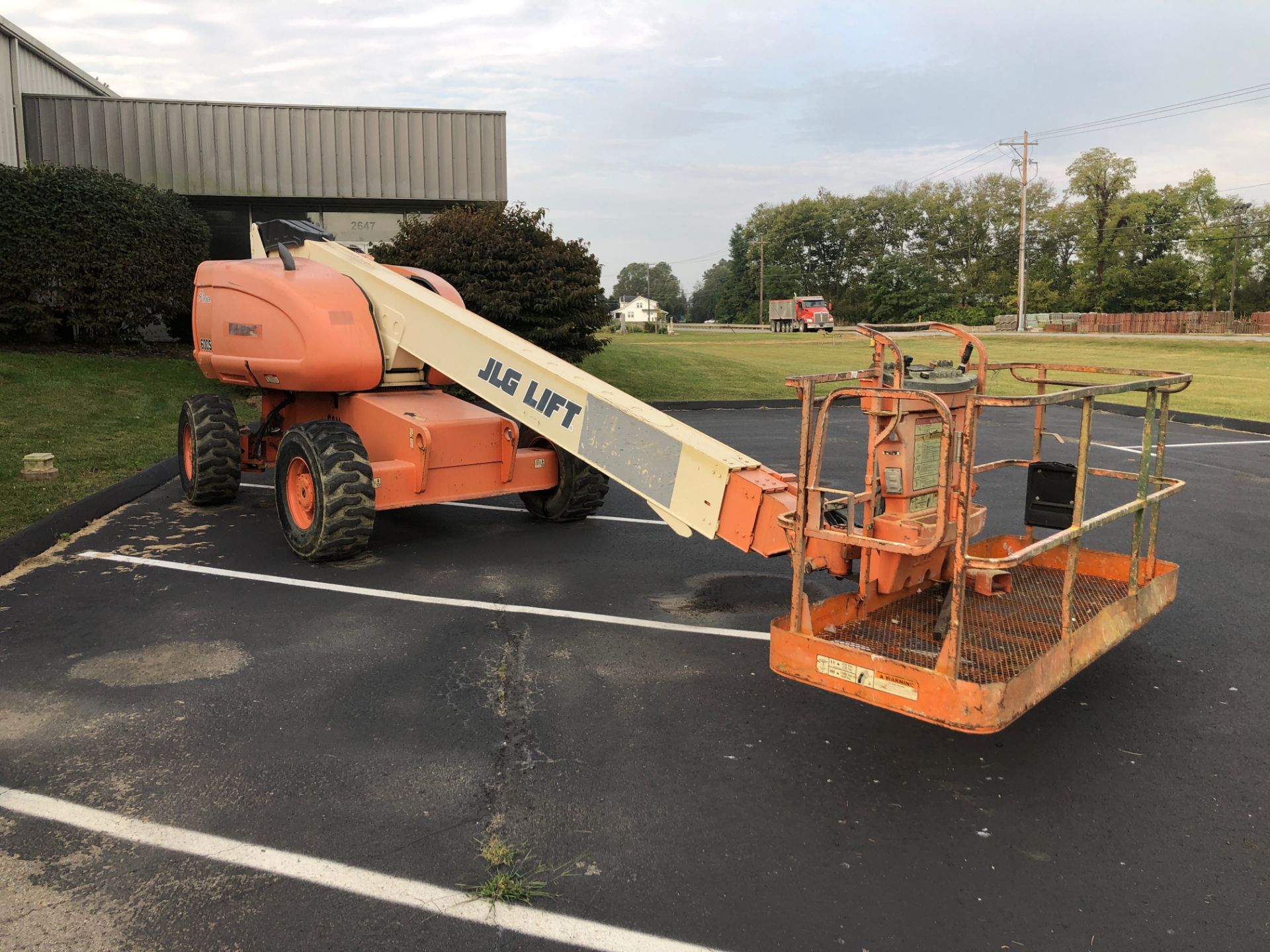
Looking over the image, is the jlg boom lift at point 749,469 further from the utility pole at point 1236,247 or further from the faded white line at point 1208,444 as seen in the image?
the utility pole at point 1236,247

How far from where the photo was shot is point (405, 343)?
762cm

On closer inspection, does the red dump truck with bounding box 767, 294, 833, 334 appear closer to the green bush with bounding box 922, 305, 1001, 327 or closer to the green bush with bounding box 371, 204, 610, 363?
the green bush with bounding box 922, 305, 1001, 327

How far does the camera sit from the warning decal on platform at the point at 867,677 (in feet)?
13.1

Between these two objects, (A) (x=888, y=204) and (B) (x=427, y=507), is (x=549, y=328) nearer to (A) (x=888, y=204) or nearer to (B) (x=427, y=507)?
(B) (x=427, y=507)

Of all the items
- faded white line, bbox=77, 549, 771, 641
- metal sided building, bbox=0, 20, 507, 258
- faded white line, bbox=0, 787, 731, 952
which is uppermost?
metal sided building, bbox=0, 20, 507, 258

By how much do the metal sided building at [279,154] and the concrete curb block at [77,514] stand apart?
543 inches

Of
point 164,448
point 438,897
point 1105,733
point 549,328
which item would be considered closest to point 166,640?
point 438,897

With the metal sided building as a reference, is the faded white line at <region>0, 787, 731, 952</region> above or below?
below

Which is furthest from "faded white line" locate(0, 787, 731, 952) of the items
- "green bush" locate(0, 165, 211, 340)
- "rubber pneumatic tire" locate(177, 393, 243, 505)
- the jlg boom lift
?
"green bush" locate(0, 165, 211, 340)

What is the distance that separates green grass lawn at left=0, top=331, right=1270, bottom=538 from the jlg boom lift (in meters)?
1.73

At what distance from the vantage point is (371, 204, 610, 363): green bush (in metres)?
17.4

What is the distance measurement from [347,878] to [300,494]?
15.6 feet

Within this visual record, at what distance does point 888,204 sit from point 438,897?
10724 cm

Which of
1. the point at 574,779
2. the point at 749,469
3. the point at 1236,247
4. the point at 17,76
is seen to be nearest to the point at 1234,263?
the point at 1236,247
